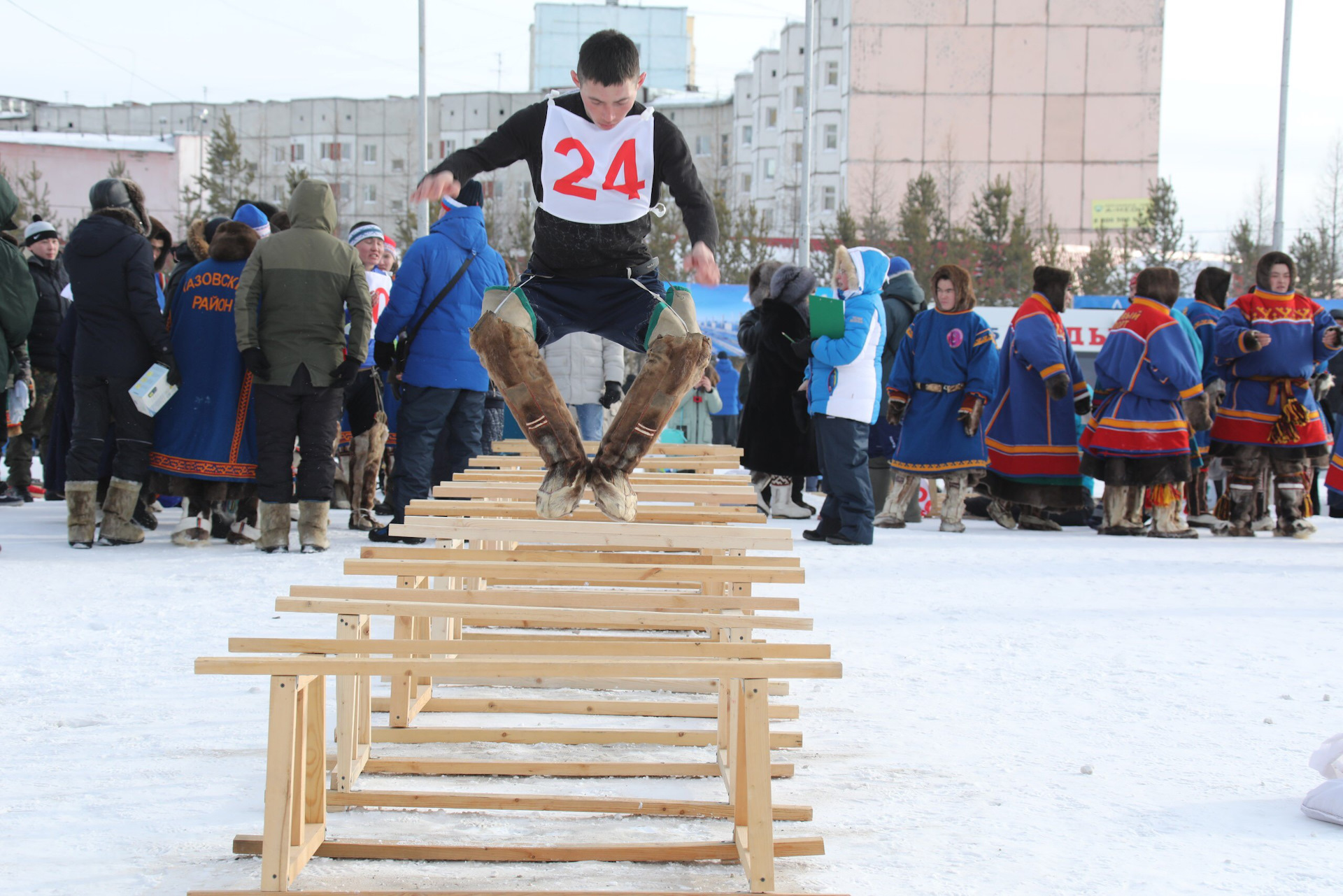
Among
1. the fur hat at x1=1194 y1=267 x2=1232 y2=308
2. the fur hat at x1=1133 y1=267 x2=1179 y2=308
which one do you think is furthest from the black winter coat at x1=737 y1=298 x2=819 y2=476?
the fur hat at x1=1194 y1=267 x2=1232 y2=308

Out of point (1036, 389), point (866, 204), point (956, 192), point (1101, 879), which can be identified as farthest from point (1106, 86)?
point (1101, 879)

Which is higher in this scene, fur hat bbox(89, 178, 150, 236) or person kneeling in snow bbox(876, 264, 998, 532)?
fur hat bbox(89, 178, 150, 236)

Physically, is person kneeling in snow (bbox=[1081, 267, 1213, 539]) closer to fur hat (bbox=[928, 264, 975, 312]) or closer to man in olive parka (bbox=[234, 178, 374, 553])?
fur hat (bbox=[928, 264, 975, 312])

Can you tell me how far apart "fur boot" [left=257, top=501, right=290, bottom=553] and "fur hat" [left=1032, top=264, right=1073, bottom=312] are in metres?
6.20

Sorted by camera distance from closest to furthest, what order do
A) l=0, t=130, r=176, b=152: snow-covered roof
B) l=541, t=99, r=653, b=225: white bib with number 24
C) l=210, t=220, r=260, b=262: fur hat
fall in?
l=541, t=99, r=653, b=225: white bib with number 24
l=210, t=220, r=260, b=262: fur hat
l=0, t=130, r=176, b=152: snow-covered roof

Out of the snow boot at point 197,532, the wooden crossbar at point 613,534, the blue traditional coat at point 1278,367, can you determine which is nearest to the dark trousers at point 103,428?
the snow boot at point 197,532

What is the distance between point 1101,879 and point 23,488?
379 inches

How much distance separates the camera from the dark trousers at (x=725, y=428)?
14.5 metres

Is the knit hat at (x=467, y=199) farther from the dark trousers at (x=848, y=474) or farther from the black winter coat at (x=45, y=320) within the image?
the black winter coat at (x=45, y=320)

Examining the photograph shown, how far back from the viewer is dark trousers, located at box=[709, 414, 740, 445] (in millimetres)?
14453

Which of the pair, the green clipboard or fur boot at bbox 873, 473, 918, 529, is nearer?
the green clipboard

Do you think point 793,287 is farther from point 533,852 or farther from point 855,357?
point 533,852

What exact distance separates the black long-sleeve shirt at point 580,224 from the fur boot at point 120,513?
4127 mm

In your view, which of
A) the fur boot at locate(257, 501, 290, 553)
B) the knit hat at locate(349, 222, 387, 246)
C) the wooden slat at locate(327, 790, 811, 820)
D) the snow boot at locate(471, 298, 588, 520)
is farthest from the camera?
the knit hat at locate(349, 222, 387, 246)
